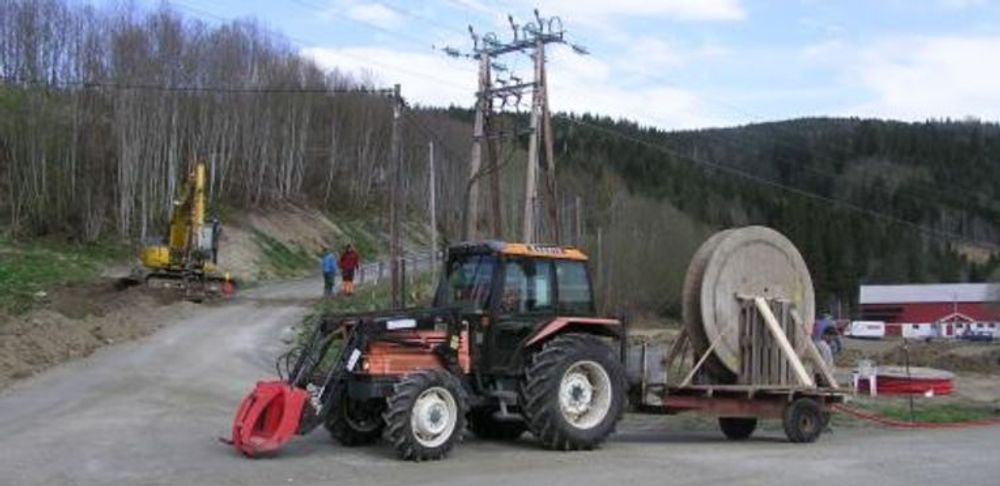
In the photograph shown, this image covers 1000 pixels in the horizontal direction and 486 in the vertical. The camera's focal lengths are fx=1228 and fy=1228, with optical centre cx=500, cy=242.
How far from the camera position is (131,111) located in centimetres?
5738

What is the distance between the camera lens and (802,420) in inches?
699

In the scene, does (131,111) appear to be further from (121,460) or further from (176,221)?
(121,460)

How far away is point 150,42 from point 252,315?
2821 cm

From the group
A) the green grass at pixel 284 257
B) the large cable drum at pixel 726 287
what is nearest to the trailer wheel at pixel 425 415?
the large cable drum at pixel 726 287

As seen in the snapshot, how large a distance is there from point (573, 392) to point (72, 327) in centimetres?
1590

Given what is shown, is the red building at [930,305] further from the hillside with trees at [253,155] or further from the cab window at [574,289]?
the cab window at [574,289]

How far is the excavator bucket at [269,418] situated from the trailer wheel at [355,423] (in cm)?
126

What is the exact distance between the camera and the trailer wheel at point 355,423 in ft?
50.9

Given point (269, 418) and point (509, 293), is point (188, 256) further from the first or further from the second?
point (269, 418)

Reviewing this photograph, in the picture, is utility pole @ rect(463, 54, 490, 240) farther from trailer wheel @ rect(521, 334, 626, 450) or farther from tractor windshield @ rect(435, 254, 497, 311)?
trailer wheel @ rect(521, 334, 626, 450)

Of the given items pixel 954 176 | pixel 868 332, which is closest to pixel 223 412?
pixel 868 332

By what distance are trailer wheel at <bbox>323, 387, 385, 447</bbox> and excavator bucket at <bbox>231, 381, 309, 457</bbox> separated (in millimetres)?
1260

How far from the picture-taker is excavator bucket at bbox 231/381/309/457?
14016mm

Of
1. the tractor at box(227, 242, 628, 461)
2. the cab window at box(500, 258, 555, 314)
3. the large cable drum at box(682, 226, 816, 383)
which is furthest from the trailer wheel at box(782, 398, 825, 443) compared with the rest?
the cab window at box(500, 258, 555, 314)
